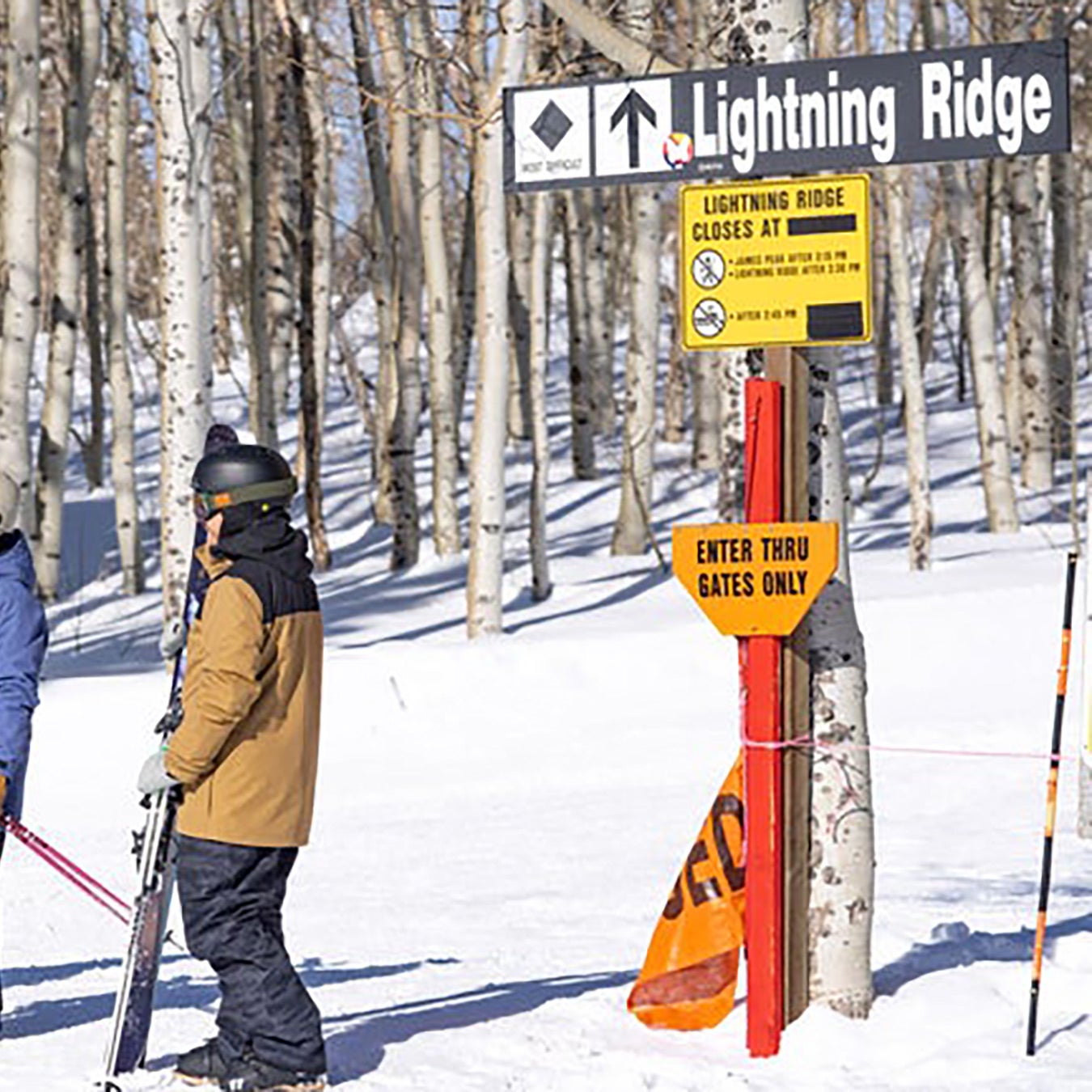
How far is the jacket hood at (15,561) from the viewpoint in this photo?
693cm

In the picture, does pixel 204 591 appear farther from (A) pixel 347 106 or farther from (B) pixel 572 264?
(A) pixel 347 106

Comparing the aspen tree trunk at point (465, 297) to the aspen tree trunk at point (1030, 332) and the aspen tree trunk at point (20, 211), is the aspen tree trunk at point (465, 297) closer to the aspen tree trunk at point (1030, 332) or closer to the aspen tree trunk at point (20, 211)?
the aspen tree trunk at point (1030, 332)

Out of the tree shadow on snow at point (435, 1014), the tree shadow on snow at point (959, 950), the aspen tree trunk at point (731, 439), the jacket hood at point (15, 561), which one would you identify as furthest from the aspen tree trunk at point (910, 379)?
the jacket hood at point (15, 561)

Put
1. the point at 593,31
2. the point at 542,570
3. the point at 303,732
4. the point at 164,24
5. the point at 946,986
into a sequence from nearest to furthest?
the point at 303,732 < the point at 946,986 < the point at 593,31 < the point at 164,24 < the point at 542,570

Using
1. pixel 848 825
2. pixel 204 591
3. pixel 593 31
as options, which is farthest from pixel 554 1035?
pixel 593 31

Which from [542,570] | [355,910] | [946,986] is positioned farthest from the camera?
[542,570]

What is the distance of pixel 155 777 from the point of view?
6.10 meters

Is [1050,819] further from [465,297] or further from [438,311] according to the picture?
[465,297]

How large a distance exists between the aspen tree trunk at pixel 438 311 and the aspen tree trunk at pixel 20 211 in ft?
15.0

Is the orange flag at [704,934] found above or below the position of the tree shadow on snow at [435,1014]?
above

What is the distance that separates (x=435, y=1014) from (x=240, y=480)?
7.18ft

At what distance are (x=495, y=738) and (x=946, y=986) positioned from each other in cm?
828

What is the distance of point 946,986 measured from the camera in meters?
7.31

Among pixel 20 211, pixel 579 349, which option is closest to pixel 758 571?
pixel 20 211
